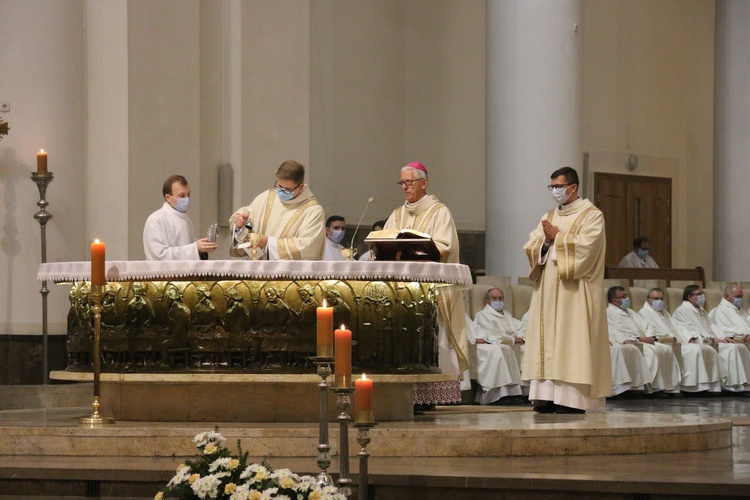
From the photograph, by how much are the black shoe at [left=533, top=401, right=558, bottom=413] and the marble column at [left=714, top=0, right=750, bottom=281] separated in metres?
10.3

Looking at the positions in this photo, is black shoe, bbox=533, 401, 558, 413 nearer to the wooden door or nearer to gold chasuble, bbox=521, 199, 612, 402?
gold chasuble, bbox=521, 199, 612, 402

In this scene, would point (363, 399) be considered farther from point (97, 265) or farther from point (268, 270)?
point (97, 265)

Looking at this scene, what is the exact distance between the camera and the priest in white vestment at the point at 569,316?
28.4ft

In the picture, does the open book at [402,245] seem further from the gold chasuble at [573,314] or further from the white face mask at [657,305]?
the white face mask at [657,305]

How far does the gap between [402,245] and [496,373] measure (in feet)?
14.7

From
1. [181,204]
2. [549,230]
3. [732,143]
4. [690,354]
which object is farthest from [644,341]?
[181,204]

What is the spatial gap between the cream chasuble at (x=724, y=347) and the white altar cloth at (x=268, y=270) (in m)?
7.99

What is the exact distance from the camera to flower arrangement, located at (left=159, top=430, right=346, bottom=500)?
436cm

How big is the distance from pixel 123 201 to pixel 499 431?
5.38m

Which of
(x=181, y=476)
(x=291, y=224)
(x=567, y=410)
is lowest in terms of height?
(x=567, y=410)

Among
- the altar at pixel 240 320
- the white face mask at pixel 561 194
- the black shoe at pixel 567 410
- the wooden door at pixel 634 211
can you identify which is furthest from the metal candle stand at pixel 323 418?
the wooden door at pixel 634 211

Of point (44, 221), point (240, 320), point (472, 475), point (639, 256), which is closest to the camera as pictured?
point (472, 475)

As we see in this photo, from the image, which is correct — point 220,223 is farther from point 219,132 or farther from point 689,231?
point 689,231

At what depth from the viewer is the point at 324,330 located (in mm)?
4754
